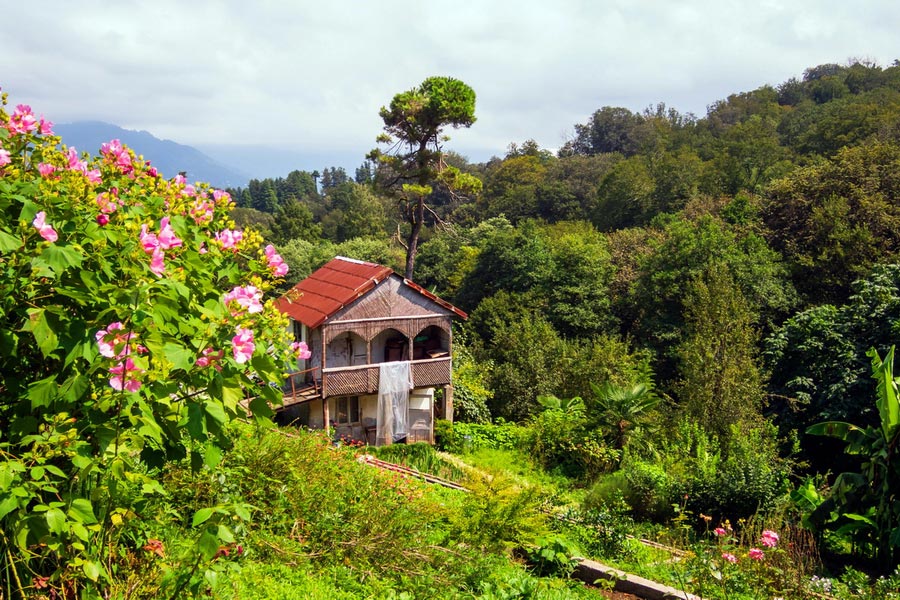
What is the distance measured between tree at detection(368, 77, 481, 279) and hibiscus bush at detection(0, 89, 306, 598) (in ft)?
72.7

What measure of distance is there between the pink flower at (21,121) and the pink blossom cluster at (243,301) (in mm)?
1540

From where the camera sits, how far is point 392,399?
17.3 m

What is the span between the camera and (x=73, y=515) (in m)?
2.47

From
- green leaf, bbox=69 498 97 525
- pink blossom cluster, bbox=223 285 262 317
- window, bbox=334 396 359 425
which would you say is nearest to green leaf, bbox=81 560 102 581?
green leaf, bbox=69 498 97 525

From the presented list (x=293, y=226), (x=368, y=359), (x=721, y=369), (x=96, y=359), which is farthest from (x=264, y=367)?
(x=293, y=226)

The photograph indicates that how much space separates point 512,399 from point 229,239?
714 inches

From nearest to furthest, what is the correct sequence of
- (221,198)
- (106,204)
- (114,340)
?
1. (114,340)
2. (106,204)
3. (221,198)

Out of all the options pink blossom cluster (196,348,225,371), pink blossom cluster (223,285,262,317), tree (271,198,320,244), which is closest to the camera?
pink blossom cluster (196,348,225,371)

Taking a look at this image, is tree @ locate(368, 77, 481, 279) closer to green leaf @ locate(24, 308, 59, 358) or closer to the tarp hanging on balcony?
the tarp hanging on balcony

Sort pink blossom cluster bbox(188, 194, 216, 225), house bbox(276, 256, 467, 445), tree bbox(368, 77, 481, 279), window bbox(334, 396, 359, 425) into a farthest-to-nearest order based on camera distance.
Result: 1. tree bbox(368, 77, 481, 279)
2. window bbox(334, 396, 359, 425)
3. house bbox(276, 256, 467, 445)
4. pink blossom cluster bbox(188, 194, 216, 225)

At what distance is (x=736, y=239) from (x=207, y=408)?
25.9 m

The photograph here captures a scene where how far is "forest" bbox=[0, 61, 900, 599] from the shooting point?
8.62ft

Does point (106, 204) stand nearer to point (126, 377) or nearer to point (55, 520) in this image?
point (126, 377)

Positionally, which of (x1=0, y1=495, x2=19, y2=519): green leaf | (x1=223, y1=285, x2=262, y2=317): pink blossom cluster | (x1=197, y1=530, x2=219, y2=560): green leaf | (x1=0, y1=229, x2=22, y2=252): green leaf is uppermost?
(x1=0, y1=229, x2=22, y2=252): green leaf
